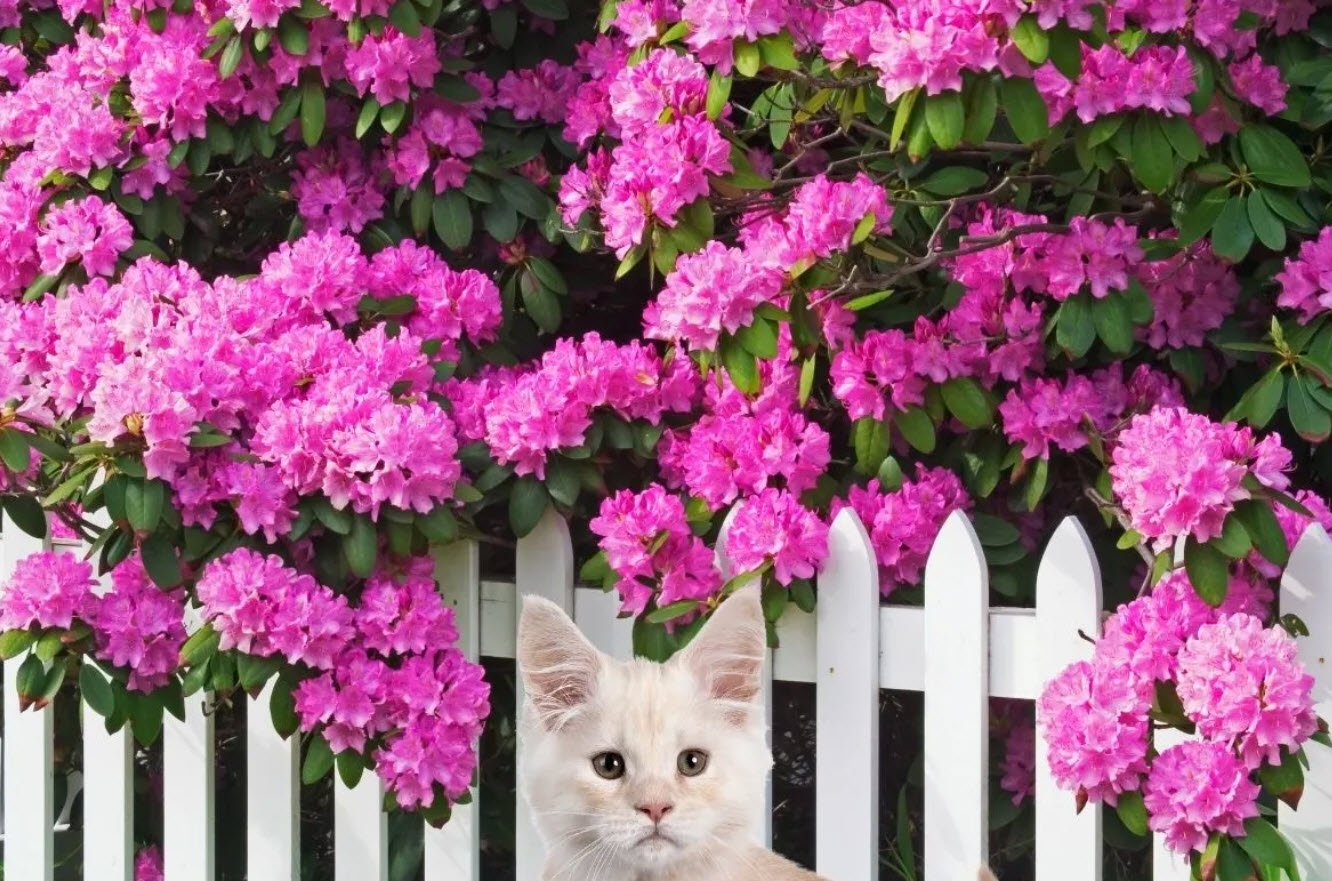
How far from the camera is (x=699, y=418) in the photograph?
293 cm

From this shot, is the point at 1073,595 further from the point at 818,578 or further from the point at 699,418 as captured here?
the point at 699,418

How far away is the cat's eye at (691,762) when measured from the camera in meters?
2.30

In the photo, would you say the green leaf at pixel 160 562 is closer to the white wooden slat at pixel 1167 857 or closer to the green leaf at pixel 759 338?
the green leaf at pixel 759 338

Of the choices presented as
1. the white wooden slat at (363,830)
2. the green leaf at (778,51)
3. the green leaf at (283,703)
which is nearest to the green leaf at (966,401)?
the green leaf at (778,51)

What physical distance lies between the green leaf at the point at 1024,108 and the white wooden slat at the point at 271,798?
5.71 feet

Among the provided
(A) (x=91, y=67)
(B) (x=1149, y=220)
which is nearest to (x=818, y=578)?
(B) (x=1149, y=220)

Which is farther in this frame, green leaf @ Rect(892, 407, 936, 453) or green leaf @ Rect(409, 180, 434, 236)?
green leaf @ Rect(409, 180, 434, 236)

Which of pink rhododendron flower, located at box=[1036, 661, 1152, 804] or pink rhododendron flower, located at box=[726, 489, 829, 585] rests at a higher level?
pink rhododendron flower, located at box=[726, 489, 829, 585]

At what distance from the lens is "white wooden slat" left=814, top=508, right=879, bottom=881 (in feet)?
8.91

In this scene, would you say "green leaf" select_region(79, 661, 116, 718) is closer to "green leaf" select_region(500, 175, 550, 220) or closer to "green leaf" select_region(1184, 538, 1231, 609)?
"green leaf" select_region(500, 175, 550, 220)

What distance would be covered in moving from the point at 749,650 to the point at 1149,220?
1.06m

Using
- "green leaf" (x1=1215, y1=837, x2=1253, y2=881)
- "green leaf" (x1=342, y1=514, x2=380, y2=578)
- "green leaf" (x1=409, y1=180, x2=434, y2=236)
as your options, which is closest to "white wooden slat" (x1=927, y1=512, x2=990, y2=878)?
"green leaf" (x1=1215, y1=837, x2=1253, y2=881)

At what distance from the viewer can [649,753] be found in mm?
2301

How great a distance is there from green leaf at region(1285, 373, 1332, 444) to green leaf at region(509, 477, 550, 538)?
112 cm
